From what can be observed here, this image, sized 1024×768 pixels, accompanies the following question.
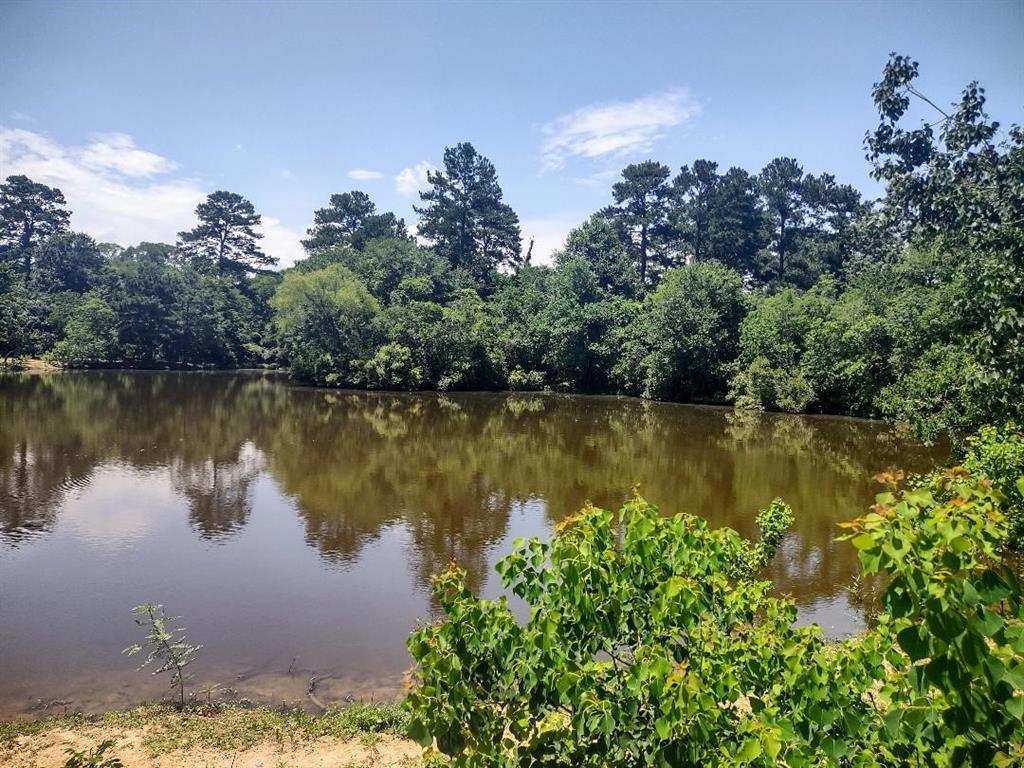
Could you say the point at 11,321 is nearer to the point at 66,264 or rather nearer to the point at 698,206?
the point at 66,264

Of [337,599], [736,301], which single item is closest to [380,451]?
[337,599]

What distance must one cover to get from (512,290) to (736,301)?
19.0 m

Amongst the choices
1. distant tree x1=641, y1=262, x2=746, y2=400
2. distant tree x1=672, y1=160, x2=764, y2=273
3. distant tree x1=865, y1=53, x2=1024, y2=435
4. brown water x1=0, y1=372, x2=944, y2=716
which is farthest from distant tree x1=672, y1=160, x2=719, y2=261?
distant tree x1=865, y1=53, x2=1024, y2=435

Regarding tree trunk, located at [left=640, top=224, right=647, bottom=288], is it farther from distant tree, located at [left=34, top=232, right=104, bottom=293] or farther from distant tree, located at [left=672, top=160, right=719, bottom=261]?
distant tree, located at [left=34, top=232, right=104, bottom=293]

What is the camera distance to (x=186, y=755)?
5.87m

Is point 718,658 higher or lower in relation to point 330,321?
lower

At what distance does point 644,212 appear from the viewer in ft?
195

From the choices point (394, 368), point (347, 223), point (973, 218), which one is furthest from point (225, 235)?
point (973, 218)

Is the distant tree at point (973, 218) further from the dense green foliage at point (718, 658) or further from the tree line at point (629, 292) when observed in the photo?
the dense green foliage at point (718, 658)

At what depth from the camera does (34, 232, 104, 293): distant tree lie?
59406 millimetres

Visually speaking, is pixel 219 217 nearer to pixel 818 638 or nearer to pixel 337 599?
pixel 337 599

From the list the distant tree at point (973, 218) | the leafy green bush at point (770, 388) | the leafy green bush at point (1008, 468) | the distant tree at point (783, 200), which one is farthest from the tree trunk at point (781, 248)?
the leafy green bush at point (1008, 468)

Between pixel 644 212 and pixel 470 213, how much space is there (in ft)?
58.2

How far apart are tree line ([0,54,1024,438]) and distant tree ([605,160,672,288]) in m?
0.19
